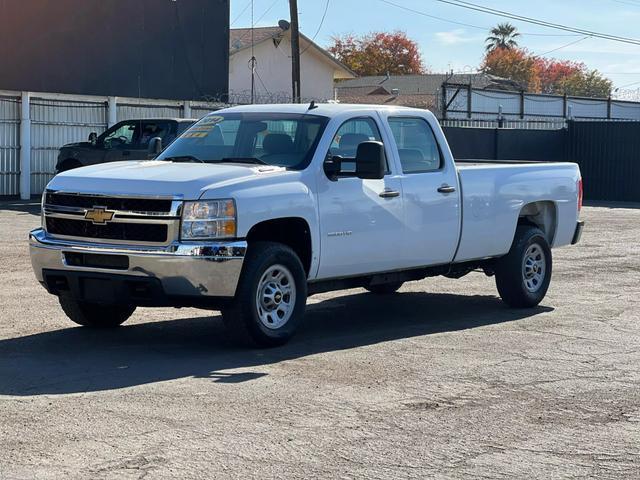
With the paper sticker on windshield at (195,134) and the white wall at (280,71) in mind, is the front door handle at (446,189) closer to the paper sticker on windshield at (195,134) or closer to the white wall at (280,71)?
the paper sticker on windshield at (195,134)

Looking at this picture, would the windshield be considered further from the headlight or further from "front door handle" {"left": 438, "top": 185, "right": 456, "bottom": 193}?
"front door handle" {"left": 438, "top": 185, "right": 456, "bottom": 193}

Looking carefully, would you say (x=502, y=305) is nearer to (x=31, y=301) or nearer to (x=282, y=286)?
(x=282, y=286)

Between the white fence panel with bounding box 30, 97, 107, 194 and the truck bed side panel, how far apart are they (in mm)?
16995

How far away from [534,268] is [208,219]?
15.1 ft

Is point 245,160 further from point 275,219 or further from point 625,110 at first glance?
point 625,110

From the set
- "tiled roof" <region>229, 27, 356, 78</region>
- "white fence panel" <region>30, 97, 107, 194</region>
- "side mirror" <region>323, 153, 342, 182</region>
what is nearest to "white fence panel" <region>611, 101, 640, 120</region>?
"tiled roof" <region>229, 27, 356, 78</region>

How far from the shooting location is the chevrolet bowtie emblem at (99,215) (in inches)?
354

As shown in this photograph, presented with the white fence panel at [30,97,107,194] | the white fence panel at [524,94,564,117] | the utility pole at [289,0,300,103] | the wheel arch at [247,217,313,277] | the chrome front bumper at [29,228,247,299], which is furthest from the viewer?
the white fence panel at [524,94,564,117]

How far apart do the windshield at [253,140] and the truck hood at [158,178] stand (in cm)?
30

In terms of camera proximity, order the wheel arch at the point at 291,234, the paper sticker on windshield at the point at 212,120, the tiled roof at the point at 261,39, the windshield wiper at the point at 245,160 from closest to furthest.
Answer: the wheel arch at the point at 291,234
the windshield wiper at the point at 245,160
the paper sticker on windshield at the point at 212,120
the tiled roof at the point at 261,39

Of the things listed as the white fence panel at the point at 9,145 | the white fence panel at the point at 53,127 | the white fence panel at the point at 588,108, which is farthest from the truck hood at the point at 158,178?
the white fence panel at the point at 588,108

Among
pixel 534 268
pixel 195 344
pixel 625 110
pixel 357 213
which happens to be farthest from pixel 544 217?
pixel 625 110

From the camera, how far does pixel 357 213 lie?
9961 mm

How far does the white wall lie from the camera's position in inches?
2201
